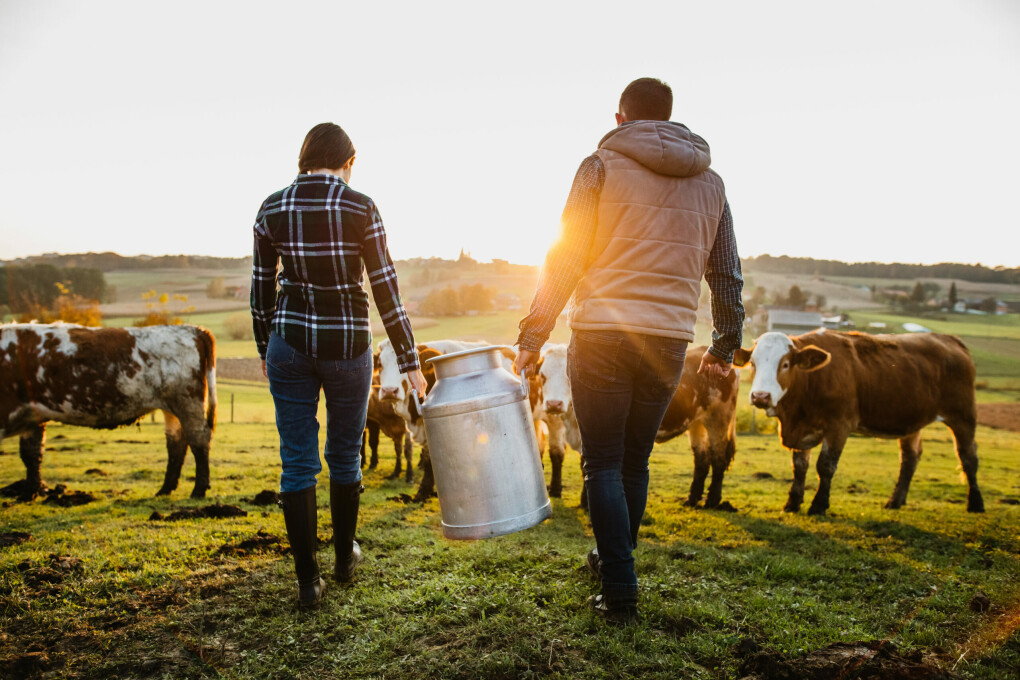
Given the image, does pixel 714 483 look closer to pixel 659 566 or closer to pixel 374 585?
pixel 659 566

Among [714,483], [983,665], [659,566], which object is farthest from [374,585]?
[714,483]

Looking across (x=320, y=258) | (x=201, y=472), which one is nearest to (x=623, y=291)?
(x=320, y=258)

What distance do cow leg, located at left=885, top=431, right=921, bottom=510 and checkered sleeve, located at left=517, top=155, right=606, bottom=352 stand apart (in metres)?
7.10

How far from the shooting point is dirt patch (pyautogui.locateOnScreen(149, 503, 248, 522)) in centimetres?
602

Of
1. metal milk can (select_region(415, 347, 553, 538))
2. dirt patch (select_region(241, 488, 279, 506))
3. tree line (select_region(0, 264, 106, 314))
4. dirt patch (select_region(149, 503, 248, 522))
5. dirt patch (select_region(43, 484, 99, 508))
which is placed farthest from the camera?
tree line (select_region(0, 264, 106, 314))

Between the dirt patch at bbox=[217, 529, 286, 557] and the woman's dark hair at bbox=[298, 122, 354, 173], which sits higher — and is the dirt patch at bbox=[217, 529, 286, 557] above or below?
below

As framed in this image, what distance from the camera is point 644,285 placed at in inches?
121

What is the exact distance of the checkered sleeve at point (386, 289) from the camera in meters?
3.44

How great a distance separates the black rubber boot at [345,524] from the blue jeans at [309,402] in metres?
0.22

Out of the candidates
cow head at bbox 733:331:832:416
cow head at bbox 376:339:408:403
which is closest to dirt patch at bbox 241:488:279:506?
cow head at bbox 376:339:408:403

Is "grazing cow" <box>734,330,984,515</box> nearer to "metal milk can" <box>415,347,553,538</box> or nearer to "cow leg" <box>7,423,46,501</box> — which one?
"metal milk can" <box>415,347,553,538</box>

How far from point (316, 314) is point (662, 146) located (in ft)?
6.68

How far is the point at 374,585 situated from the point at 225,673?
3.74 ft

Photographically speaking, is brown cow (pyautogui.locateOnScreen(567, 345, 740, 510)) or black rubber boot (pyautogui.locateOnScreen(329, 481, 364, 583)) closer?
black rubber boot (pyautogui.locateOnScreen(329, 481, 364, 583))
